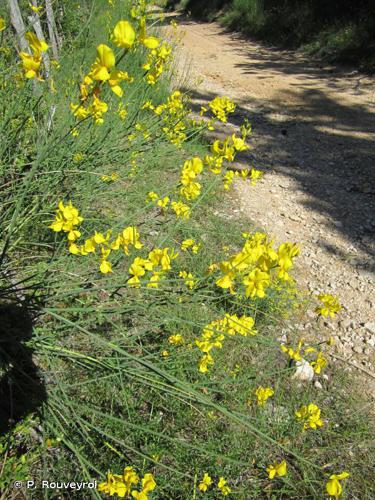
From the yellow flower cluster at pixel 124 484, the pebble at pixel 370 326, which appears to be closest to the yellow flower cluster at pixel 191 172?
the yellow flower cluster at pixel 124 484

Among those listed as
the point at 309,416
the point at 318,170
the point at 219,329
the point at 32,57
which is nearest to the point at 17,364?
the point at 219,329

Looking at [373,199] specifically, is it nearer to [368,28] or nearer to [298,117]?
[298,117]

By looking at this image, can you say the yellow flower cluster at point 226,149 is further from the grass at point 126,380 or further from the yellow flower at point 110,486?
the yellow flower at point 110,486

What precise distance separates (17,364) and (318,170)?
400 centimetres

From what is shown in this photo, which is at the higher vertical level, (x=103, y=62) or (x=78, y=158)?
(x=103, y=62)

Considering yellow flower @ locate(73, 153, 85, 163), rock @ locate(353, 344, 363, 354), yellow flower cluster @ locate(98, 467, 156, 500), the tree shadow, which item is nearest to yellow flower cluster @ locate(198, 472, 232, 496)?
yellow flower cluster @ locate(98, 467, 156, 500)

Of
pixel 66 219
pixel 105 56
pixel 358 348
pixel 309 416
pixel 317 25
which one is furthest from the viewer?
pixel 317 25

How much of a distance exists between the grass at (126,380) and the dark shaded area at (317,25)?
23.0 feet

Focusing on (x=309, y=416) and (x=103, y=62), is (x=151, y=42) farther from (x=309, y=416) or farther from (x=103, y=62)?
(x=309, y=416)

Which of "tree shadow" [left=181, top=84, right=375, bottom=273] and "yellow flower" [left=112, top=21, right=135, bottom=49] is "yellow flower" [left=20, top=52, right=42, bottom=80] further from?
"tree shadow" [left=181, top=84, right=375, bottom=273]

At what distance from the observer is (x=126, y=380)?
1.75 meters

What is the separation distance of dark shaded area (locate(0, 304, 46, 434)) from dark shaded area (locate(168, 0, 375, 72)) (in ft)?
25.6

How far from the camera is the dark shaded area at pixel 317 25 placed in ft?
25.6

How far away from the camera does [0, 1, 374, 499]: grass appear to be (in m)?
1.32
